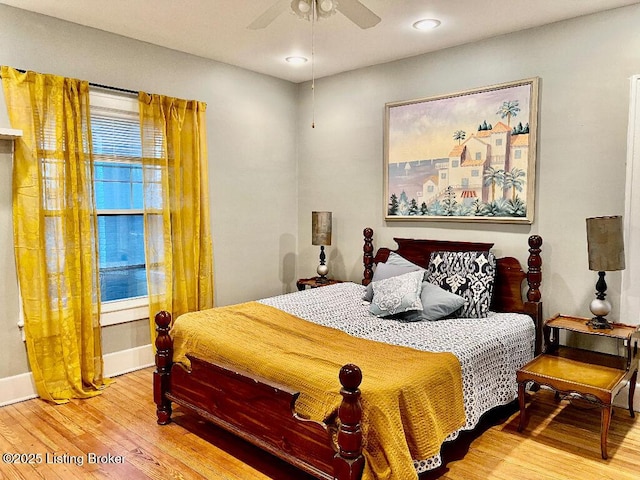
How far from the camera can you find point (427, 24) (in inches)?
138

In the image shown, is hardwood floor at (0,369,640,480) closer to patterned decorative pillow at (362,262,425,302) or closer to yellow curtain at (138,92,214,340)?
yellow curtain at (138,92,214,340)

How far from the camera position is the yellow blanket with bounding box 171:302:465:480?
2.07 meters

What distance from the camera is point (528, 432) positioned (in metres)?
2.95

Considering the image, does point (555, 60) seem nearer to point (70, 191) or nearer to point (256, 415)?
point (256, 415)

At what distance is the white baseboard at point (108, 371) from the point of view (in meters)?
3.31

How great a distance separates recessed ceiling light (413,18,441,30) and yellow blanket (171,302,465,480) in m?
2.28

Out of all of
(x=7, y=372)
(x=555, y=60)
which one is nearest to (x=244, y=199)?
(x=7, y=372)

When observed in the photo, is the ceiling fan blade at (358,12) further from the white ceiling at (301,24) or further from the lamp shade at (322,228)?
the lamp shade at (322,228)

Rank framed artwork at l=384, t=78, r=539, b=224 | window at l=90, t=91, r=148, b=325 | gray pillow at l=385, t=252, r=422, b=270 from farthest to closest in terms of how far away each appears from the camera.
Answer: gray pillow at l=385, t=252, r=422, b=270
window at l=90, t=91, r=148, b=325
framed artwork at l=384, t=78, r=539, b=224

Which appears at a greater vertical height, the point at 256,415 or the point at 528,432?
the point at 256,415

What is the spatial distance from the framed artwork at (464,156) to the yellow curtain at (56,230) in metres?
2.55

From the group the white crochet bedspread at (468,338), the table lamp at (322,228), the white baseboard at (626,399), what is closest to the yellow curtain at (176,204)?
the white crochet bedspread at (468,338)

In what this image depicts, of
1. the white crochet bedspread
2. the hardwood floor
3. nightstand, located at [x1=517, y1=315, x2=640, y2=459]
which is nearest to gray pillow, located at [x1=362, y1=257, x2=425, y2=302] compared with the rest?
the white crochet bedspread

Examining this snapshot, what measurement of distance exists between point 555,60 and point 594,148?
0.71 meters
